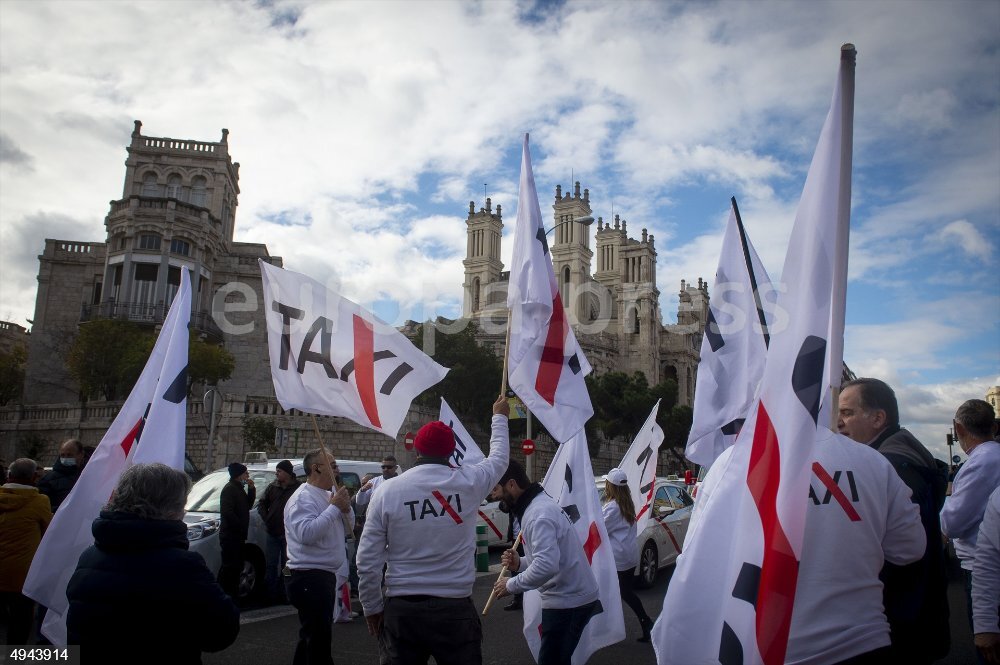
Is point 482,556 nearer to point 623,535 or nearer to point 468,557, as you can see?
point 623,535

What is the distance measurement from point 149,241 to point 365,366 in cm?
3944

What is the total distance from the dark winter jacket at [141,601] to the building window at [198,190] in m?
48.8

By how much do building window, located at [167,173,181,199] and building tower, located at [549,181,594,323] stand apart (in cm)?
4105

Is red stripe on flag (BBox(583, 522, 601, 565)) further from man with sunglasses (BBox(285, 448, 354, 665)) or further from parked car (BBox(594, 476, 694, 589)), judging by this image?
parked car (BBox(594, 476, 694, 589))

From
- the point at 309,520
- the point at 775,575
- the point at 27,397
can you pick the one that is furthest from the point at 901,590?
the point at 27,397

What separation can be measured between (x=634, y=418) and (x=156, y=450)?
46.0m

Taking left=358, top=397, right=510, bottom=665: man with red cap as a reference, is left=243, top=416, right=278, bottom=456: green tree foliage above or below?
above

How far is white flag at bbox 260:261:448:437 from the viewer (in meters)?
6.00

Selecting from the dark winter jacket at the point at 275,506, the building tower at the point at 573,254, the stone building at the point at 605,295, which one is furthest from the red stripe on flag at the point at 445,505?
the building tower at the point at 573,254

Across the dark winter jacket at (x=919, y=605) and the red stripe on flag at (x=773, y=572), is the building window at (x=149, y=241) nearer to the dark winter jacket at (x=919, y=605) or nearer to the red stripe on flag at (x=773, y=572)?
the red stripe on flag at (x=773, y=572)

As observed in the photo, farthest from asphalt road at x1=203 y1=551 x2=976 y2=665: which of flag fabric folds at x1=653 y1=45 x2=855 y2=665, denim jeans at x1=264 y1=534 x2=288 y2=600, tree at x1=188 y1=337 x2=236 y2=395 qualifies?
tree at x1=188 y1=337 x2=236 y2=395

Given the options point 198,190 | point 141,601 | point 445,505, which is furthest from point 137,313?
point 141,601

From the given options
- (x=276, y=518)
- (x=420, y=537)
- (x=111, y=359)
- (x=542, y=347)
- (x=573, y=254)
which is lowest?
(x=276, y=518)

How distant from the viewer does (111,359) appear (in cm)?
3375
